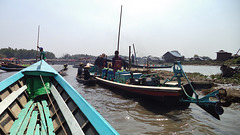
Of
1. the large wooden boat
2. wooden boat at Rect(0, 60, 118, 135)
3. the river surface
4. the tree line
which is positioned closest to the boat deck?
wooden boat at Rect(0, 60, 118, 135)

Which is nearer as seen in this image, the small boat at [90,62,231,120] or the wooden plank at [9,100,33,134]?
the wooden plank at [9,100,33,134]

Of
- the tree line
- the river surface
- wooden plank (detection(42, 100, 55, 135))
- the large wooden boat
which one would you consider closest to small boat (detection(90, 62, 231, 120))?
the large wooden boat

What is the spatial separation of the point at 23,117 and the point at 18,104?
79cm

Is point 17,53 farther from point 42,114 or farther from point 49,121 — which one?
point 49,121

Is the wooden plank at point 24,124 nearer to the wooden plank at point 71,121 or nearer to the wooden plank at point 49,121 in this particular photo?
the wooden plank at point 49,121

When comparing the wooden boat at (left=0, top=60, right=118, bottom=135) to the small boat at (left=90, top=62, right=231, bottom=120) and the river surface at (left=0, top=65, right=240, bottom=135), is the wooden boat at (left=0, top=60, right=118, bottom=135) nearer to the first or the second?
the river surface at (left=0, top=65, right=240, bottom=135)

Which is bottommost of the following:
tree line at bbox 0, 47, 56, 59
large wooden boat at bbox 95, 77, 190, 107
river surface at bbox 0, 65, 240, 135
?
river surface at bbox 0, 65, 240, 135

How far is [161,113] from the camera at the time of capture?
21.9ft

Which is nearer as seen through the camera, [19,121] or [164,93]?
[19,121]

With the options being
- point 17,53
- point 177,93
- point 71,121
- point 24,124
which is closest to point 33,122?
point 24,124

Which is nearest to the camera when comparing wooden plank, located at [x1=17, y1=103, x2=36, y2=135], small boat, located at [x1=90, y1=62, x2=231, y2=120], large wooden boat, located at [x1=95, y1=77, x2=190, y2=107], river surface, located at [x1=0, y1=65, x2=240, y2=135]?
wooden plank, located at [x1=17, y1=103, x2=36, y2=135]

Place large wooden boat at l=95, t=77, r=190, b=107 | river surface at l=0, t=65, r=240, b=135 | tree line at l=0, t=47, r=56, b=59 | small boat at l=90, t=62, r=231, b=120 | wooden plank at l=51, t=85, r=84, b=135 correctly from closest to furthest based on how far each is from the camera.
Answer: wooden plank at l=51, t=85, r=84, b=135, small boat at l=90, t=62, r=231, b=120, river surface at l=0, t=65, r=240, b=135, large wooden boat at l=95, t=77, r=190, b=107, tree line at l=0, t=47, r=56, b=59

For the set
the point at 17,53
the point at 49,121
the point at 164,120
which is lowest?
the point at 164,120

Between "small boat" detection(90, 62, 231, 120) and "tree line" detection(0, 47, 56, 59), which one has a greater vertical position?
"tree line" detection(0, 47, 56, 59)
